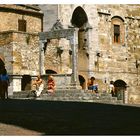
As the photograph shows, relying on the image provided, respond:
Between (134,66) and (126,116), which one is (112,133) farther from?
(134,66)

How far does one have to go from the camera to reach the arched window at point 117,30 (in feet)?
104

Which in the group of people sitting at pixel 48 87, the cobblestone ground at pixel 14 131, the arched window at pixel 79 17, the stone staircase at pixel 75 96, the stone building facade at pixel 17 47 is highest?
the arched window at pixel 79 17

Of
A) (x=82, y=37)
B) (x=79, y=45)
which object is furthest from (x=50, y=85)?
(x=82, y=37)

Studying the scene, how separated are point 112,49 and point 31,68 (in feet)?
22.7

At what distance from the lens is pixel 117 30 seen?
104ft

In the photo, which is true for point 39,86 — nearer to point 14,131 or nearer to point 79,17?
point 79,17

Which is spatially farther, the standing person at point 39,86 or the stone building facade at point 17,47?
the stone building facade at point 17,47

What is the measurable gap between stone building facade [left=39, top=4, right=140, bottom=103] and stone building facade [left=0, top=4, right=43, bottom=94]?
1.40m

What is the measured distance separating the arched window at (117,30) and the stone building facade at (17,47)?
18.6 feet

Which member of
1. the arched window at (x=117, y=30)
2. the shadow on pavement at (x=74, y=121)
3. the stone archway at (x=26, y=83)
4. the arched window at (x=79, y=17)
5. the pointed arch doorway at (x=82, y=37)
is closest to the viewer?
the shadow on pavement at (x=74, y=121)

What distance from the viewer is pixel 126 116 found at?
11.6 m

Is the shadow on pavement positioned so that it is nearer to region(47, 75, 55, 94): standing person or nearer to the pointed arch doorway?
region(47, 75, 55, 94): standing person

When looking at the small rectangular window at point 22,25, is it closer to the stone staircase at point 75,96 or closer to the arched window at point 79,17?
the arched window at point 79,17

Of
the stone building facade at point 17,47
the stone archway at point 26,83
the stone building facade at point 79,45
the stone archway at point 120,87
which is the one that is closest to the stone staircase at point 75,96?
the stone building facade at point 79,45
